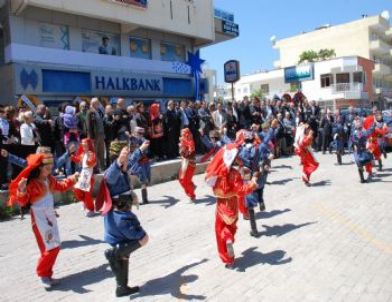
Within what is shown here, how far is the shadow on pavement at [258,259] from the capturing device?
6.49 m

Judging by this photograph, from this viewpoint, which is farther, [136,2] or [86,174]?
[136,2]

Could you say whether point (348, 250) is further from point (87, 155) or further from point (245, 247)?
point (87, 155)

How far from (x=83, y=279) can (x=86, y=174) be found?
3190mm

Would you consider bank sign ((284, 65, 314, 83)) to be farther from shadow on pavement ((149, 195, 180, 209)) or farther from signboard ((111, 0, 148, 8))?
shadow on pavement ((149, 195, 180, 209))

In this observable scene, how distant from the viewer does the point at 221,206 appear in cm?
656

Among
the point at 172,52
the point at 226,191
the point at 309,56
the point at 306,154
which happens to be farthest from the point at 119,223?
the point at 309,56

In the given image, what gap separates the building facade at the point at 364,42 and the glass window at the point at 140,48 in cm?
4567

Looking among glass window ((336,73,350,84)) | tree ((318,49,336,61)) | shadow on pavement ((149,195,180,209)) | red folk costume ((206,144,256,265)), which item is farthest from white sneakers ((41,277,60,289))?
tree ((318,49,336,61))

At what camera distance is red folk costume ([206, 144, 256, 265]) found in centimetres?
645

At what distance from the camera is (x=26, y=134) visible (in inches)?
420

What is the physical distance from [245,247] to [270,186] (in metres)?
5.55

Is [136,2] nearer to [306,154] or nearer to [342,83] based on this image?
[306,154]

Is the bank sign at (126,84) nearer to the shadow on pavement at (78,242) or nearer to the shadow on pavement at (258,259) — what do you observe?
the shadow on pavement at (78,242)

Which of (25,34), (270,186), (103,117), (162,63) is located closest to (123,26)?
(162,63)
